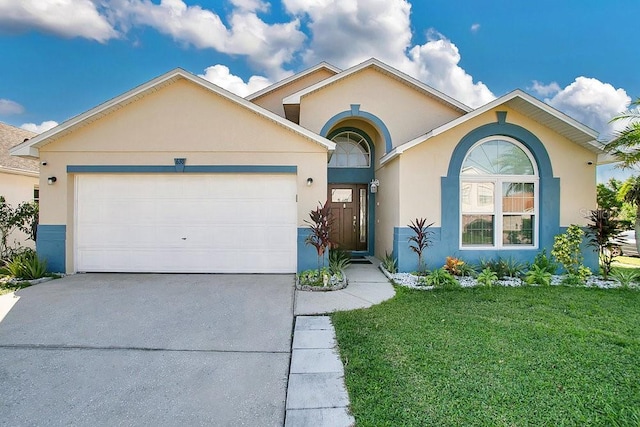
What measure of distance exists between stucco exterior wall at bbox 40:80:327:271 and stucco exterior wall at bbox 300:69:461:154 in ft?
9.06

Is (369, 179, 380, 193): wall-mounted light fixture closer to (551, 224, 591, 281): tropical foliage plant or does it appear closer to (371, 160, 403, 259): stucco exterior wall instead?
(371, 160, 403, 259): stucco exterior wall

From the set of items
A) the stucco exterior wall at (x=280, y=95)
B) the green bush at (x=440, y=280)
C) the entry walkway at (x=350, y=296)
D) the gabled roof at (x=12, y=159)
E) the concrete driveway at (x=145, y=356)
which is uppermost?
the stucco exterior wall at (x=280, y=95)

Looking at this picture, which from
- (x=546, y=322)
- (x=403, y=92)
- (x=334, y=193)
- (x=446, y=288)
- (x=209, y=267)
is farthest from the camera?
(x=334, y=193)

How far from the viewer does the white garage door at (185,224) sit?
8.35 metres

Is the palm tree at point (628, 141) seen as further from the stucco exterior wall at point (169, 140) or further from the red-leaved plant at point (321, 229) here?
the stucco exterior wall at point (169, 140)

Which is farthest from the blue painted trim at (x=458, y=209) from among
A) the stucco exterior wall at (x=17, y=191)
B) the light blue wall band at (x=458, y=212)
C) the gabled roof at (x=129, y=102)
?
the stucco exterior wall at (x=17, y=191)

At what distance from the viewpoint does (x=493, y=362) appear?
148 inches

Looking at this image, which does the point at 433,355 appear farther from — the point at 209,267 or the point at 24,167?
the point at 24,167

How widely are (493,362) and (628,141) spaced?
8.08 metres

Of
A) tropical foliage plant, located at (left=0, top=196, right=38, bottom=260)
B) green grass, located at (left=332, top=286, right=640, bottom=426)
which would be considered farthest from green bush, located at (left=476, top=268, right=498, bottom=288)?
tropical foliage plant, located at (left=0, top=196, right=38, bottom=260)

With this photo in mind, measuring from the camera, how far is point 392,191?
9.41 meters

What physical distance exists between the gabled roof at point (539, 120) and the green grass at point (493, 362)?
4.43 m

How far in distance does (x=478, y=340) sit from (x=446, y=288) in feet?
9.68

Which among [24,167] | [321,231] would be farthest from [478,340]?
[24,167]
